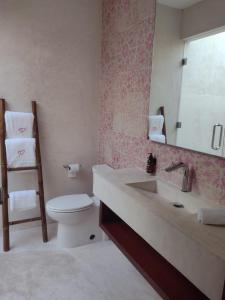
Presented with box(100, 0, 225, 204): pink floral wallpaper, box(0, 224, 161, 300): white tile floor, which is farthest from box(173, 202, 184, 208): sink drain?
box(0, 224, 161, 300): white tile floor

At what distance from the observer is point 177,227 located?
1079 millimetres

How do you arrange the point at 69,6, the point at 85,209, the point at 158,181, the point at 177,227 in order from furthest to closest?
1. the point at 69,6
2. the point at 85,209
3. the point at 158,181
4. the point at 177,227

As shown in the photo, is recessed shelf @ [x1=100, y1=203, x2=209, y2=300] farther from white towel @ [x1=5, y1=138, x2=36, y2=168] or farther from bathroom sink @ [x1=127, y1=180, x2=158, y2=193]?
white towel @ [x1=5, y1=138, x2=36, y2=168]

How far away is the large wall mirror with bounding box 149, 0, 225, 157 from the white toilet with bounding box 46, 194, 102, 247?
938 mm

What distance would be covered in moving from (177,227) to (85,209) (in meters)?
1.32

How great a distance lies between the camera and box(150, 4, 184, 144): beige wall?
1671 mm

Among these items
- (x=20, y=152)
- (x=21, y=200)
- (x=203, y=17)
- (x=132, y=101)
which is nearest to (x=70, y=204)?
(x=21, y=200)

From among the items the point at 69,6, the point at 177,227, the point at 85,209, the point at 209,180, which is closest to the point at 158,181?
the point at 209,180

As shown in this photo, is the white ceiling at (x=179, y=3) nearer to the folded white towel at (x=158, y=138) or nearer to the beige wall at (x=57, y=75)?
the folded white towel at (x=158, y=138)

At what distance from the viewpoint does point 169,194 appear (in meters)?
1.63

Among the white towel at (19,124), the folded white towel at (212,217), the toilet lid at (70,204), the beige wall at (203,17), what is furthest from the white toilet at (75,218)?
the beige wall at (203,17)

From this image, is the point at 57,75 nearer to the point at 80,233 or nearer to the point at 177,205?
the point at 80,233

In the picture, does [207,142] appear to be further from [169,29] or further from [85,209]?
[85,209]

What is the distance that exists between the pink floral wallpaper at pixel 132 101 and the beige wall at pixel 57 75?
16 cm
